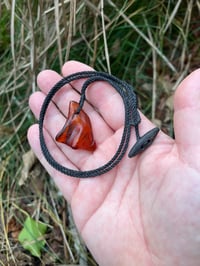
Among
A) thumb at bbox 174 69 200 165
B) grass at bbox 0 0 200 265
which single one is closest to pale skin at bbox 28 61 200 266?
thumb at bbox 174 69 200 165

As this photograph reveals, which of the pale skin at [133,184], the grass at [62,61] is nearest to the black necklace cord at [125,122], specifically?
the pale skin at [133,184]

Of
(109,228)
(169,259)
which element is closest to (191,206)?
(169,259)

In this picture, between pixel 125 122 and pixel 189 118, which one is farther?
pixel 125 122

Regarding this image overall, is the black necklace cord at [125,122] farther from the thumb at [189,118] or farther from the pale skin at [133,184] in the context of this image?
the thumb at [189,118]

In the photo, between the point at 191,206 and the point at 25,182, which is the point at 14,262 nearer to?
the point at 25,182

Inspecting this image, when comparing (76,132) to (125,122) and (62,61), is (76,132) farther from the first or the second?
(62,61)

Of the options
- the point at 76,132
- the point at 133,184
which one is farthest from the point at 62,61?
the point at 133,184
